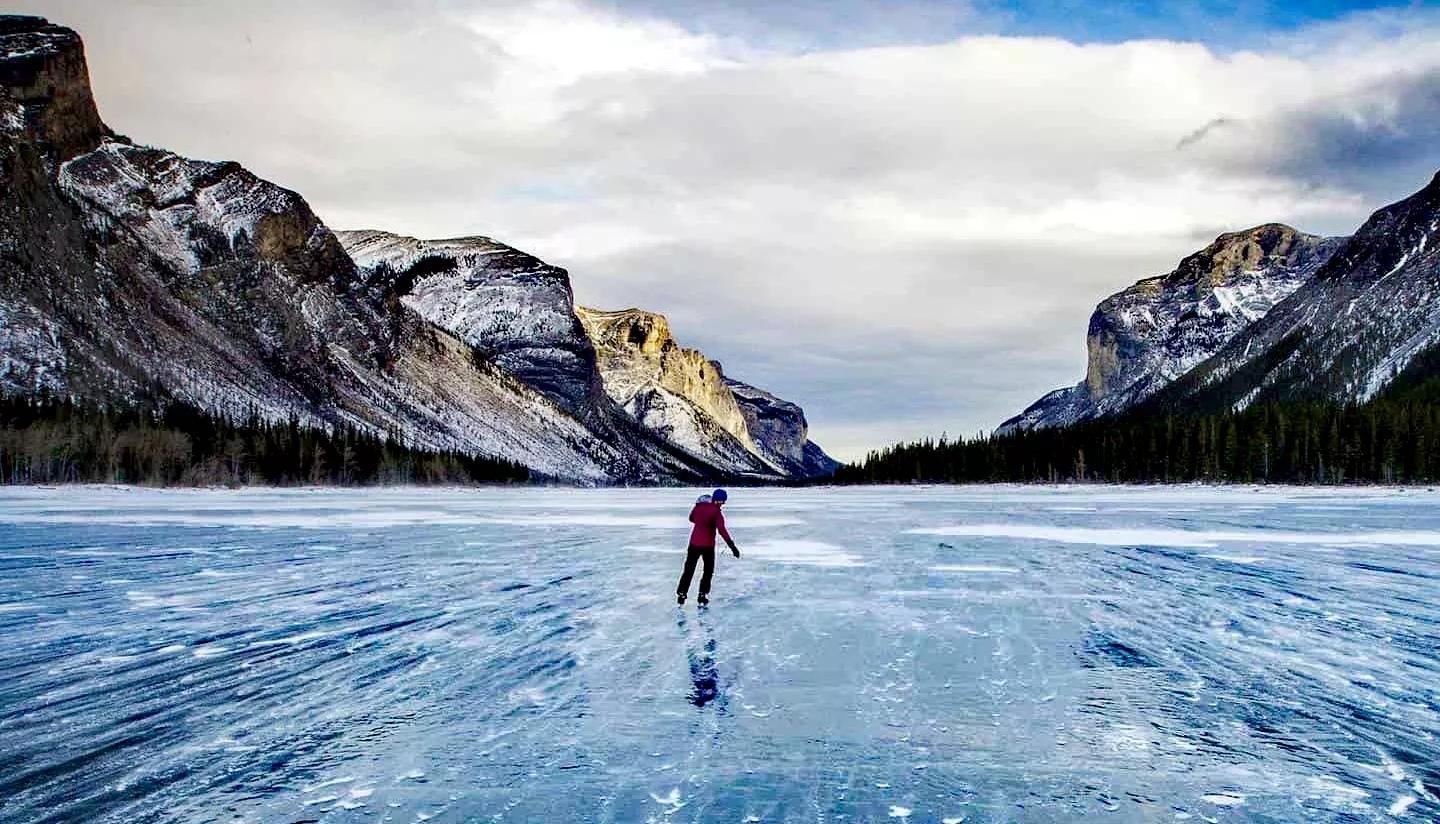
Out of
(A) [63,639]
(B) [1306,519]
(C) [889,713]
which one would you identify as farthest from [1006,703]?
(B) [1306,519]

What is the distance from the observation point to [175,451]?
114625 millimetres

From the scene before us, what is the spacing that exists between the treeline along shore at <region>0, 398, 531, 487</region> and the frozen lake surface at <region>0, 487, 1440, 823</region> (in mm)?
98956

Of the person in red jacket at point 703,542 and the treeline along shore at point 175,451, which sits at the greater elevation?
the treeline along shore at point 175,451

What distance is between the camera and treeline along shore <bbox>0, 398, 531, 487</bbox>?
4245 inches

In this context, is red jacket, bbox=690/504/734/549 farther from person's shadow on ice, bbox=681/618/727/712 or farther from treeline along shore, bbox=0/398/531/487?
treeline along shore, bbox=0/398/531/487

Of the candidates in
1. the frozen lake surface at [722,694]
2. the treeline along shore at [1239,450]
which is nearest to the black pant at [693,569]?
the frozen lake surface at [722,694]

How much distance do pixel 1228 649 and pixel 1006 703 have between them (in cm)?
485

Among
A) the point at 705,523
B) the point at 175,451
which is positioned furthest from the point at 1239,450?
the point at 175,451

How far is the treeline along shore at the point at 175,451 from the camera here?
108 m

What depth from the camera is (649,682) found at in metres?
11.6

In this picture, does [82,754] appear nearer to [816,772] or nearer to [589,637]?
[816,772]

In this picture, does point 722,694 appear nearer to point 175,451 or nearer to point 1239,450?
point 175,451

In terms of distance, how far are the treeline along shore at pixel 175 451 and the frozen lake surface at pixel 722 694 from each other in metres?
99.0

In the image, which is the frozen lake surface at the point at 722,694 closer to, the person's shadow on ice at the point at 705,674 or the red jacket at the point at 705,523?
the person's shadow on ice at the point at 705,674
